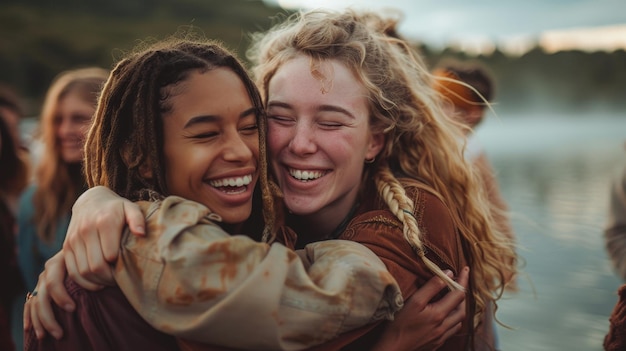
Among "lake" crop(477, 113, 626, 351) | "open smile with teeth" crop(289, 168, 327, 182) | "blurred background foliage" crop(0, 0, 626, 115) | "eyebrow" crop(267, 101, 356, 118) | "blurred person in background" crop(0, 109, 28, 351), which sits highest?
"blurred background foliage" crop(0, 0, 626, 115)

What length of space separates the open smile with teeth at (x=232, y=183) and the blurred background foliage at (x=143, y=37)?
3824 centimetres

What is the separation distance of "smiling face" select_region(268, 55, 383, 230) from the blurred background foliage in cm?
3794

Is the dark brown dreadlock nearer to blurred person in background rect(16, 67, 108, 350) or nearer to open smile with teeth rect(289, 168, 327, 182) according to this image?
open smile with teeth rect(289, 168, 327, 182)

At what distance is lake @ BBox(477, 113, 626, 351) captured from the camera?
6074 mm

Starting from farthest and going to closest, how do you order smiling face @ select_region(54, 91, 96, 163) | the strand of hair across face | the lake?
the lake
smiling face @ select_region(54, 91, 96, 163)
the strand of hair across face

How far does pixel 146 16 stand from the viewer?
190 ft

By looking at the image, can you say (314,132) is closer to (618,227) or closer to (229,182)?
(229,182)

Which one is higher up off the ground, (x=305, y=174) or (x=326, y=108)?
(x=326, y=108)

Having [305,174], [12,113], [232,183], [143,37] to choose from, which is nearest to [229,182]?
[232,183]

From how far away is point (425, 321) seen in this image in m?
2.00

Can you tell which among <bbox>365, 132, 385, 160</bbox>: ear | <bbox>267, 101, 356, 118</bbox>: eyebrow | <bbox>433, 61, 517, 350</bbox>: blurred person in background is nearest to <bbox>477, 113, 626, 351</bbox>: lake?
<bbox>433, 61, 517, 350</bbox>: blurred person in background

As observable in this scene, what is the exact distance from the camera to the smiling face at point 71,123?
400 cm

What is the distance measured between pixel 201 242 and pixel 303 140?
936 mm

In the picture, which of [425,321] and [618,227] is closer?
[425,321]
